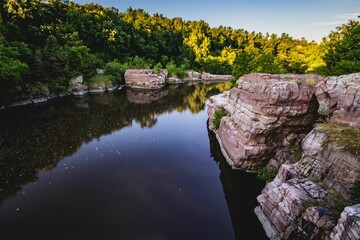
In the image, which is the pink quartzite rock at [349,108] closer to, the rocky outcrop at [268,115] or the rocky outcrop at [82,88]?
the rocky outcrop at [268,115]

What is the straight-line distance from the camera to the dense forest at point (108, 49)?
2562 cm

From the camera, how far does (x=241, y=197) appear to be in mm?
12984

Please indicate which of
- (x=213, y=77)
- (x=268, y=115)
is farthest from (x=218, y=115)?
(x=213, y=77)

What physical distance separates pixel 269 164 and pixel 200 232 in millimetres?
6246

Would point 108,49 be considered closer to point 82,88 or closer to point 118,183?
point 82,88

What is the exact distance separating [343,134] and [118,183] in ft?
39.1

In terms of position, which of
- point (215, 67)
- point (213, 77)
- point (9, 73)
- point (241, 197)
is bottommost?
point (241, 197)

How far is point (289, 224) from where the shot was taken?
8.98 metres

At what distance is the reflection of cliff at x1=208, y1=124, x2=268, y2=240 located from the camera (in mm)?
10602

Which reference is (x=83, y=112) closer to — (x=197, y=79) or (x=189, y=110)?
(x=189, y=110)

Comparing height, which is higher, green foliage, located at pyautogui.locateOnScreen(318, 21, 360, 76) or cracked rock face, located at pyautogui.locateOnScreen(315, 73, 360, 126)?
green foliage, located at pyautogui.locateOnScreen(318, 21, 360, 76)

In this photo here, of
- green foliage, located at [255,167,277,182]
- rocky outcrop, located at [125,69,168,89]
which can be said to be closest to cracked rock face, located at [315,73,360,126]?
green foliage, located at [255,167,277,182]

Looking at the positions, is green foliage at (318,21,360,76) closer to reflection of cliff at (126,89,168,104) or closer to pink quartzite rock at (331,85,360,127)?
pink quartzite rock at (331,85,360,127)

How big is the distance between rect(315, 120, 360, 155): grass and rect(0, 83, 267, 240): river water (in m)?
5.08
